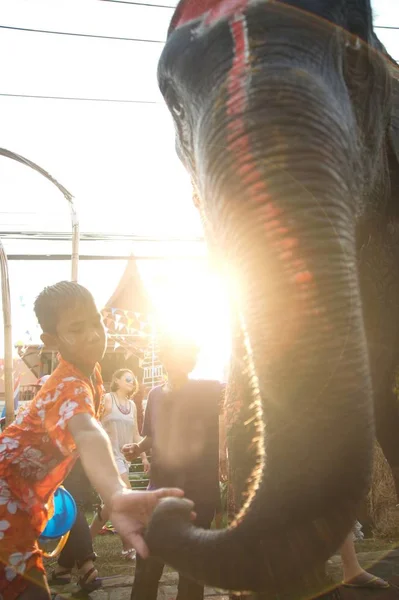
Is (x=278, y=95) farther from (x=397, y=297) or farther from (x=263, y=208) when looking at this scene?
(x=397, y=297)

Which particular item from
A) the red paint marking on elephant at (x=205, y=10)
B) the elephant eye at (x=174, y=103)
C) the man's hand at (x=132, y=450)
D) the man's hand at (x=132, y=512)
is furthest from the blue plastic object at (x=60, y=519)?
the red paint marking on elephant at (x=205, y=10)

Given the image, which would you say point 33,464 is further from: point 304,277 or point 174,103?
point 304,277

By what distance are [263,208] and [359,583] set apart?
3646mm

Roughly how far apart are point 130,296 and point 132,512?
57.7 ft

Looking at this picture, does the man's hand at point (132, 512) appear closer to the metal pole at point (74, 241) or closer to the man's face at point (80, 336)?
the man's face at point (80, 336)

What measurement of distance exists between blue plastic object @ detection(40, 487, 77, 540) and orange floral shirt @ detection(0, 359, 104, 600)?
0.61 metres

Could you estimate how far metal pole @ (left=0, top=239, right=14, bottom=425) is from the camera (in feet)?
27.5

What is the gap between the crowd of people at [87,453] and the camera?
6.27 ft

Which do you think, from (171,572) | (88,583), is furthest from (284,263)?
(171,572)

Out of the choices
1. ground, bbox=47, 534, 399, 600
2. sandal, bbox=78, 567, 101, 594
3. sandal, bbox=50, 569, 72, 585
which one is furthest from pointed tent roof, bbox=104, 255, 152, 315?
sandal, bbox=78, 567, 101, 594

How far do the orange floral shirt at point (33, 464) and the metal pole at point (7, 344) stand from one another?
611 centimetres

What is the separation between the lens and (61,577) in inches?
178

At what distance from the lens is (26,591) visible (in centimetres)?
220

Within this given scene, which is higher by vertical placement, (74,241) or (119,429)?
(74,241)
